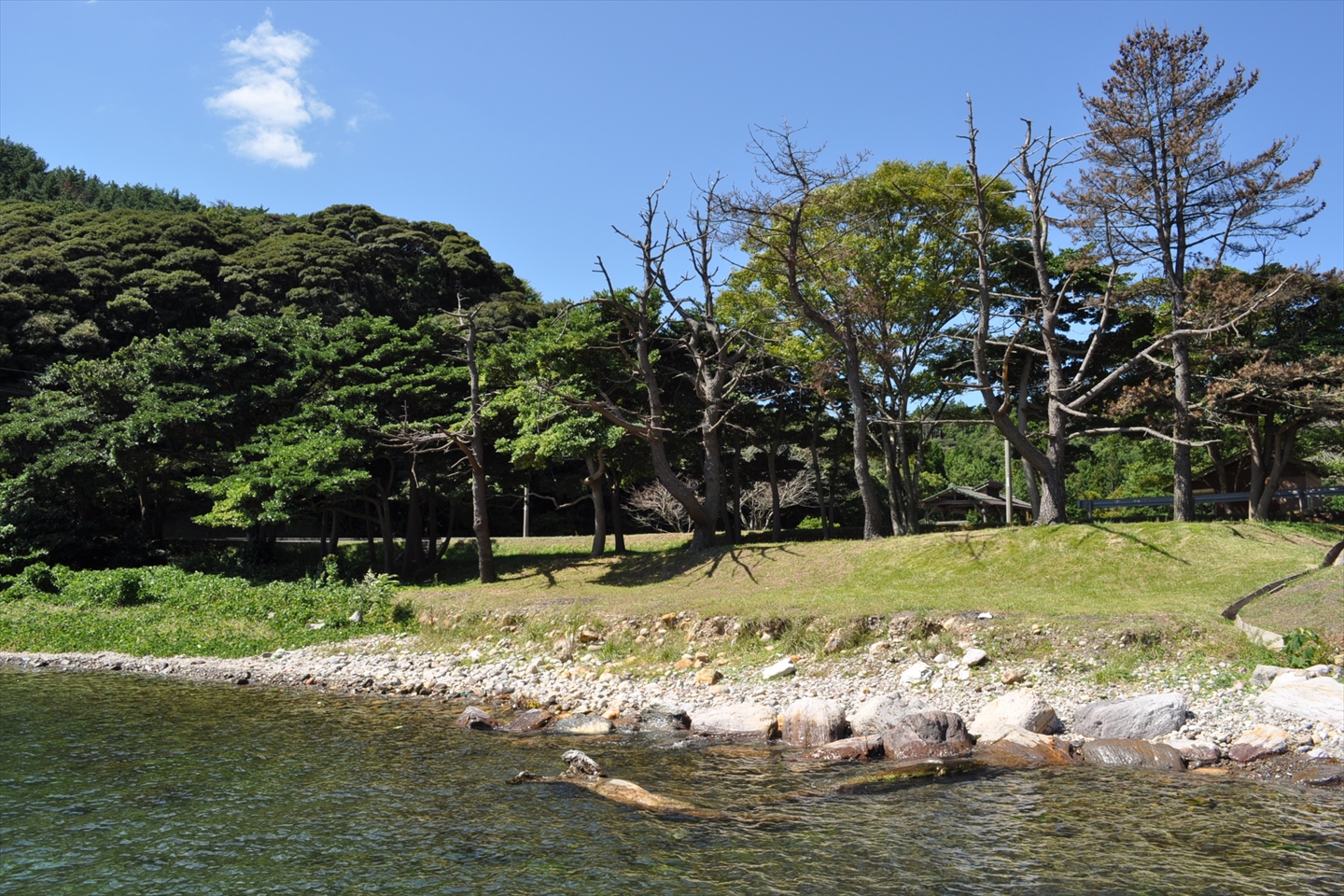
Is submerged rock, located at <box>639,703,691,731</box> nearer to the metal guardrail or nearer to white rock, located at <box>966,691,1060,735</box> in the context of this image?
white rock, located at <box>966,691,1060,735</box>

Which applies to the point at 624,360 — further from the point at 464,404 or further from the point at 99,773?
the point at 99,773

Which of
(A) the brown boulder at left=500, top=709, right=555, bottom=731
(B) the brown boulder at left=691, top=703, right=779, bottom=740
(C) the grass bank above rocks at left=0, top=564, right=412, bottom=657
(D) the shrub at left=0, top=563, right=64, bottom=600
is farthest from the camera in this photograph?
(D) the shrub at left=0, top=563, right=64, bottom=600

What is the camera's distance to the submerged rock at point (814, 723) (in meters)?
11.7

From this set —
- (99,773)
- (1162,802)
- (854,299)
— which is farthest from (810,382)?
(99,773)

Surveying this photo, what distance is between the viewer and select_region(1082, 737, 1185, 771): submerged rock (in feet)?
33.1

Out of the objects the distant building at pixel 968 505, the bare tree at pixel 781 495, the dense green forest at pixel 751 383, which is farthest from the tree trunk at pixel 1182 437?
the bare tree at pixel 781 495

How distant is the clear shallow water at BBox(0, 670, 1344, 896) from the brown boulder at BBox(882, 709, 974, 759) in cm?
105

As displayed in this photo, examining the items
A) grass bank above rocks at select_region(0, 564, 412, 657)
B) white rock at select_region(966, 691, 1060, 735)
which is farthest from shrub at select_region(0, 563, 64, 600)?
white rock at select_region(966, 691, 1060, 735)

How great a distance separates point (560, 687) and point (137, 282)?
134 ft

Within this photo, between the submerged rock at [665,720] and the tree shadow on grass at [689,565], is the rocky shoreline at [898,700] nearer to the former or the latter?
the submerged rock at [665,720]

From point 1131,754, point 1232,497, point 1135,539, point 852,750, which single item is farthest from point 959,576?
point 1232,497

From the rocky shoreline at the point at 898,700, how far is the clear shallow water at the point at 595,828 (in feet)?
2.65

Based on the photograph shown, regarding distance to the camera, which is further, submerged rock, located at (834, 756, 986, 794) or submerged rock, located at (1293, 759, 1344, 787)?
submerged rock, located at (834, 756, 986, 794)

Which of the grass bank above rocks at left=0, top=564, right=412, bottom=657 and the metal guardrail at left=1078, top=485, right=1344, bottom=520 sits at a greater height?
the metal guardrail at left=1078, top=485, right=1344, bottom=520
